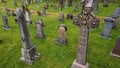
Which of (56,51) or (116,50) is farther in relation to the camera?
(56,51)

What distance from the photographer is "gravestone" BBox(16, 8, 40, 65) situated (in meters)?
6.68

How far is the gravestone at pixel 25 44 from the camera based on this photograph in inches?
263

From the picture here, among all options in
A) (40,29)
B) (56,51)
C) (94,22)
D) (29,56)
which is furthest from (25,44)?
(94,22)

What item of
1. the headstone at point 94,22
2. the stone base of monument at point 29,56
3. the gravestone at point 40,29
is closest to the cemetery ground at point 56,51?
the stone base of monument at point 29,56

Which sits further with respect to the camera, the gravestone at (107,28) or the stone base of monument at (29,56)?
the gravestone at (107,28)

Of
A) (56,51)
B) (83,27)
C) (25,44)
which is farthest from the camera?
(56,51)

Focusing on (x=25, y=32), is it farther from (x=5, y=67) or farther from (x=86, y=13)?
(x=86, y=13)

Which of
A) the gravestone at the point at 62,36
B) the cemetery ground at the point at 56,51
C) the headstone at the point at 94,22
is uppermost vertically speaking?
the headstone at the point at 94,22

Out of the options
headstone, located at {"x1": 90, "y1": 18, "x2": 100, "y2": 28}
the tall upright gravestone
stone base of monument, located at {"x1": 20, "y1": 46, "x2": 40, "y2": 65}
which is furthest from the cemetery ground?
headstone, located at {"x1": 90, "y1": 18, "x2": 100, "y2": 28}

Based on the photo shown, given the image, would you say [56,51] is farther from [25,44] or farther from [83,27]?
[83,27]

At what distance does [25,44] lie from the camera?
724 cm

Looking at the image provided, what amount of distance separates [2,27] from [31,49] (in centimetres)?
752

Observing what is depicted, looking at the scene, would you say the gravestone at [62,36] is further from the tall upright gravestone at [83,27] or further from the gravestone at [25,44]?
the tall upright gravestone at [83,27]

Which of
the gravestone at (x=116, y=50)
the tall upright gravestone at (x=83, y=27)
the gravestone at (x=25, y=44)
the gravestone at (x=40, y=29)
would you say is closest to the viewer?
the tall upright gravestone at (x=83, y=27)
